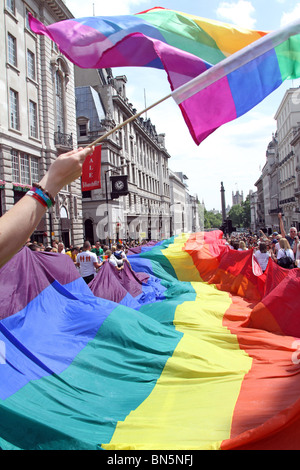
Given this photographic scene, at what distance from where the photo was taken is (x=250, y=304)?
8914 millimetres

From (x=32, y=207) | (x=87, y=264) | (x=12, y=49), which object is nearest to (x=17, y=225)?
(x=32, y=207)

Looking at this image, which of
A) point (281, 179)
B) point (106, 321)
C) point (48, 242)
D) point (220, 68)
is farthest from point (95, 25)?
point (281, 179)

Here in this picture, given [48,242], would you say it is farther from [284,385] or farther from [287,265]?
[284,385]

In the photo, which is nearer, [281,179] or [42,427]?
[42,427]

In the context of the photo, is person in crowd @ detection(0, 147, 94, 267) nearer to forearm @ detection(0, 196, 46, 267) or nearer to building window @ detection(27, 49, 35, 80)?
forearm @ detection(0, 196, 46, 267)

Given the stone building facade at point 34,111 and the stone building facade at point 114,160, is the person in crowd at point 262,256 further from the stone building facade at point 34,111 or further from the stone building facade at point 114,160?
the stone building facade at point 114,160

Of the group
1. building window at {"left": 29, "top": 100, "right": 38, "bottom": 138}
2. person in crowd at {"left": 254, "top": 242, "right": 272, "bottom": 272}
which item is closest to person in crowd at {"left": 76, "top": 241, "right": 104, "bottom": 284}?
person in crowd at {"left": 254, "top": 242, "right": 272, "bottom": 272}

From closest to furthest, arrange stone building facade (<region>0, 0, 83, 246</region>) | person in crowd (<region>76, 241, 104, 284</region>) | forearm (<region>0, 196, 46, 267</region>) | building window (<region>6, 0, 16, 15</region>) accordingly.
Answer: forearm (<region>0, 196, 46, 267</region>), person in crowd (<region>76, 241, 104, 284</region>), stone building facade (<region>0, 0, 83, 246</region>), building window (<region>6, 0, 16, 15</region>)

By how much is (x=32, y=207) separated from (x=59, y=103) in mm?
28610

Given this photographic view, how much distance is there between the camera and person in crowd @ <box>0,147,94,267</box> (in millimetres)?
1400

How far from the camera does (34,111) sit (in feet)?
78.7

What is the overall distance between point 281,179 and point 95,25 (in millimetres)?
75237

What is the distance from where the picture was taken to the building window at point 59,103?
89.1ft

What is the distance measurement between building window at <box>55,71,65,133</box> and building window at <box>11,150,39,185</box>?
15.6 ft
